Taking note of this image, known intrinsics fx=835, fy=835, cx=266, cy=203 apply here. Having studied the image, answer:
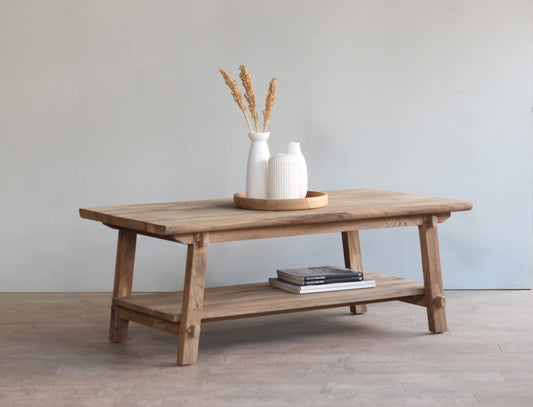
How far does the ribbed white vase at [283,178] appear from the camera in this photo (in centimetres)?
313

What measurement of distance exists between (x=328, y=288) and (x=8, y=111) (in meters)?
1.92

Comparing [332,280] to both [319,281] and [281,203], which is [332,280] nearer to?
[319,281]

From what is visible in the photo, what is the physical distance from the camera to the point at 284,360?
2.93 meters

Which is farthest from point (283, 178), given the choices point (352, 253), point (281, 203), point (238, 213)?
point (352, 253)

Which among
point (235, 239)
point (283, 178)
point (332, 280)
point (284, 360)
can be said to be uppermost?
point (283, 178)

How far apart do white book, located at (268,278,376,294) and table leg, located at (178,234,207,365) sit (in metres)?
0.50

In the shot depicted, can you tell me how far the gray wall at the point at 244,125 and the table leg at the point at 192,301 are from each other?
1.37 metres

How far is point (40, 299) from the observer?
159 inches

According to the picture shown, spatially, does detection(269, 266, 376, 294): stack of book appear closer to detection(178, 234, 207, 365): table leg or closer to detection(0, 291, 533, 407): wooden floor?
detection(0, 291, 533, 407): wooden floor

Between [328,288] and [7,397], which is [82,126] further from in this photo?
[7,397]

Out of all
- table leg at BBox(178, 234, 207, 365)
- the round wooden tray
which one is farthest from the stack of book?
table leg at BBox(178, 234, 207, 365)

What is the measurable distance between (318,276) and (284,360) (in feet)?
1.53

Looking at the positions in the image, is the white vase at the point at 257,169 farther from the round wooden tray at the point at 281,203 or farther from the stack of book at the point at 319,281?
the stack of book at the point at 319,281

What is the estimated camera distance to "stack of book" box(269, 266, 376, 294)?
3.25m
